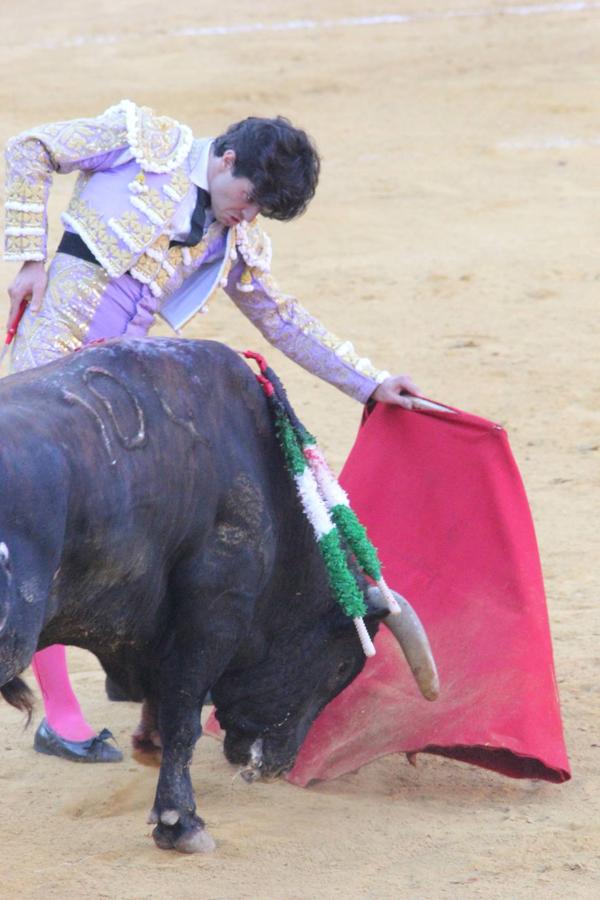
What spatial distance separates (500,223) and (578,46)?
4419mm

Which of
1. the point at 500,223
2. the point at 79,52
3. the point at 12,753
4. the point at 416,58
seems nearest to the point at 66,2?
the point at 79,52

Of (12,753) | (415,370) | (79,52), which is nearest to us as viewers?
(12,753)

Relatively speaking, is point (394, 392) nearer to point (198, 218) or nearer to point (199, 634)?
point (198, 218)

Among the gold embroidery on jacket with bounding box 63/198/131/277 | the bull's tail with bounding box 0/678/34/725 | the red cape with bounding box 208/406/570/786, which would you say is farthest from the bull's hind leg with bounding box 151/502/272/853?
the gold embroidery on jacket with bounding box 63/198/131/277

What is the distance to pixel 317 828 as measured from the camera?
11.8ft

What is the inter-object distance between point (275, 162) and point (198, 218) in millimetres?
286

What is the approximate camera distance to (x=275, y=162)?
3607 mm

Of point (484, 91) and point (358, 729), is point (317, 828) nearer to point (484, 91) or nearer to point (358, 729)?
point (358, 729)

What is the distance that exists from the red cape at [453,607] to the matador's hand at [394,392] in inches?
1.6

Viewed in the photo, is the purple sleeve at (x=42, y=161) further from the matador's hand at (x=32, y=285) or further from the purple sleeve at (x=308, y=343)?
the purple sleeve at (x=308, y=343)

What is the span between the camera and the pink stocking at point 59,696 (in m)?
4.04

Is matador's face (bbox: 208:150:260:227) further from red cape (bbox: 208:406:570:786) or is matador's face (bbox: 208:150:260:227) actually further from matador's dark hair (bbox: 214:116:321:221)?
red cape (bbox: 208:406:570:786)

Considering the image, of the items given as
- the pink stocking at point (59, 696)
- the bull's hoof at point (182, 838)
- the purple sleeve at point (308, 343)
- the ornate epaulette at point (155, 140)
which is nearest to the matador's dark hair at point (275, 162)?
the ornate epaulette at point (155, 140)

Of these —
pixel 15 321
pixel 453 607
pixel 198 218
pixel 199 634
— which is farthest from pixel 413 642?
pixel 15 321
